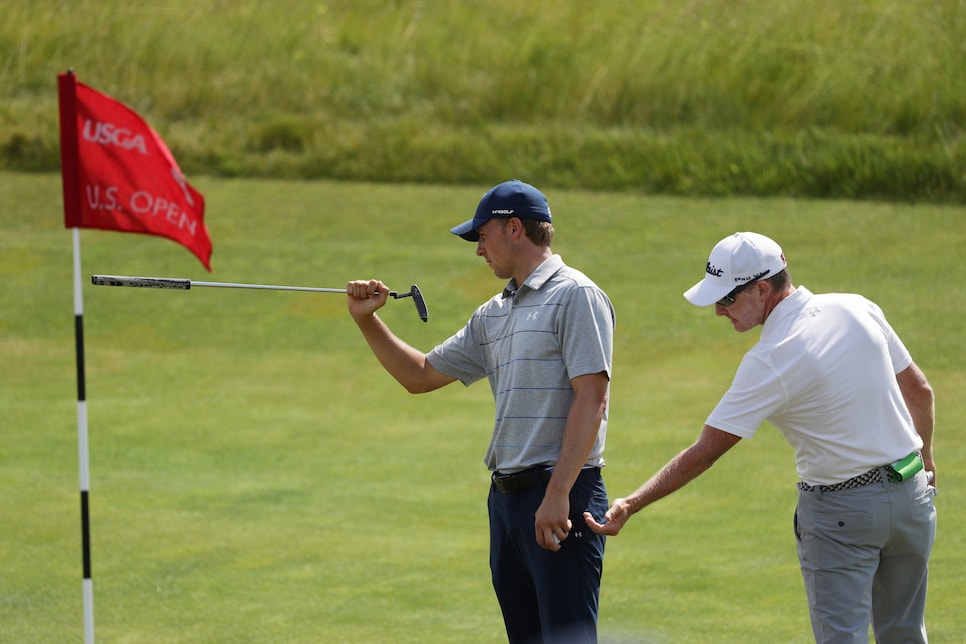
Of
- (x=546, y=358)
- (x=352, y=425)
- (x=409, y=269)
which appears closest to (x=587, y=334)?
(x=546, y=358)

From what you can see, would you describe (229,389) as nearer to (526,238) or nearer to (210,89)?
(526,238)

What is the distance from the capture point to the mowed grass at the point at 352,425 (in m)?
5.84

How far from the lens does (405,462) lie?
7.98 m

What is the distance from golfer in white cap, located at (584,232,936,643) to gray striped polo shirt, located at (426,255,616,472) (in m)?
0.27

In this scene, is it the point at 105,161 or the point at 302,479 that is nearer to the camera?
the point at 105,161

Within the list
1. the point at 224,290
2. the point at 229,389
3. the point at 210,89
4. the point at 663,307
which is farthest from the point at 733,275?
the point at 210,89

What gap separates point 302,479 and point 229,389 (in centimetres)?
192

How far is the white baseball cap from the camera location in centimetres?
378

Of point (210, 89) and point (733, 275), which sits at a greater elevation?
point (210, 89)

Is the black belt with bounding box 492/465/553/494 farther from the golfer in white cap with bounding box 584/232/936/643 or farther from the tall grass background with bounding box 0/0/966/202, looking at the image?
the tall grass background with bounding box 0/0/966/202

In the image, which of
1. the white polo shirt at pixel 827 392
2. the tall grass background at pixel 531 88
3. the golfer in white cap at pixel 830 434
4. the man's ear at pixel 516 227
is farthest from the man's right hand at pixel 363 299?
the tall grass background at pixel 531 88

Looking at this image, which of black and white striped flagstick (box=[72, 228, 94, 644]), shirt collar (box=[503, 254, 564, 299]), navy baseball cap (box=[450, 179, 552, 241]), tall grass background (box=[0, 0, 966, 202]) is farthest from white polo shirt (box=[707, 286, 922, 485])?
tall grass background (box=[0, 0, 966, 202])

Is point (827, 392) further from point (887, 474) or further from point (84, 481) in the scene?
point (84, 481)

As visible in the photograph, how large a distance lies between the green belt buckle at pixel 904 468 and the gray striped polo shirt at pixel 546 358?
81 cm
